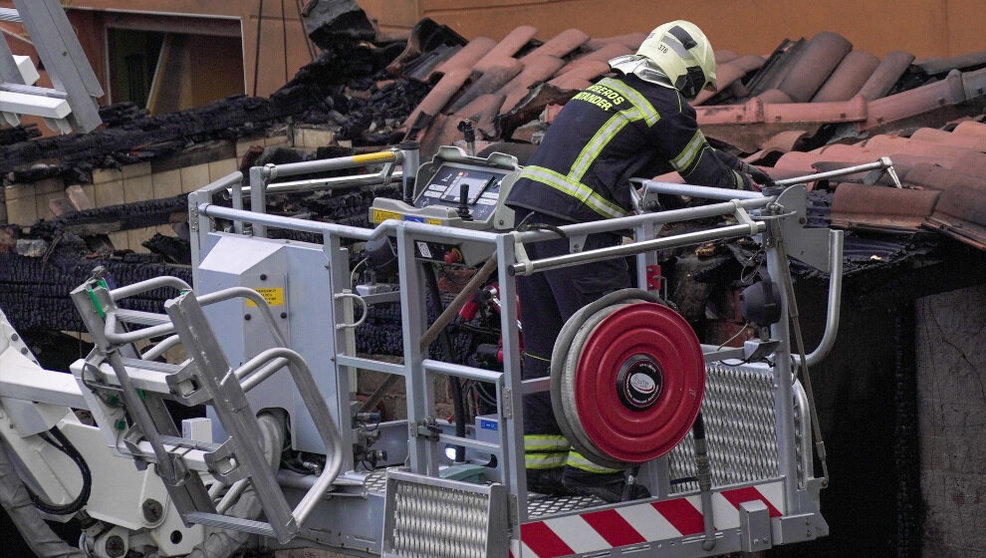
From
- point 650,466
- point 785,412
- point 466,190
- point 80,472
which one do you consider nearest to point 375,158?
point 466,190

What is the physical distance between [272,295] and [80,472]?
116 centimetres

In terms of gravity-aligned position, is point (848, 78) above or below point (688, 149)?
above

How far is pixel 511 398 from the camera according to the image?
4852 mm

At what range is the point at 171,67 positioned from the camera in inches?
671

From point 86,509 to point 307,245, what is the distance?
1.47m

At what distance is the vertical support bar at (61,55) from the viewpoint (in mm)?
6188

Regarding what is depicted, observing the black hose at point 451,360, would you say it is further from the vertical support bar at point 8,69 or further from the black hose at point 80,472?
the vertical support bar at point 8,69

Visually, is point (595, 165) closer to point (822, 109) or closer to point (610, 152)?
point (610, 152)

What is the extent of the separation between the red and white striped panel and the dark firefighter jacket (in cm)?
118

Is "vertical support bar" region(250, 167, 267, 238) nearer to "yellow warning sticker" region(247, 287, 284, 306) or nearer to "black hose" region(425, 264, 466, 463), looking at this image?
"yellow warning sticker" region(247, 287, 284, 306)

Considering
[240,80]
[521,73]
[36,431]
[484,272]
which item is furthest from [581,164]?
[240,80]

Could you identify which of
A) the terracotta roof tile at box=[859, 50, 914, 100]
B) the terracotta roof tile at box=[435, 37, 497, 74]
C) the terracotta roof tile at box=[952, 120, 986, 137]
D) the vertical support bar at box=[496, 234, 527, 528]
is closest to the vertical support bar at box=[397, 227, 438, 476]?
the vertical support bar at box=[496, 234, 527, 528]

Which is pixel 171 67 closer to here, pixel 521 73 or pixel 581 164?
pixel 521 73

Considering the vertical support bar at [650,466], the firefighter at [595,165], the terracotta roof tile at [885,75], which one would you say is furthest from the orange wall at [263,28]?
the vertical support bar at [650,466]
